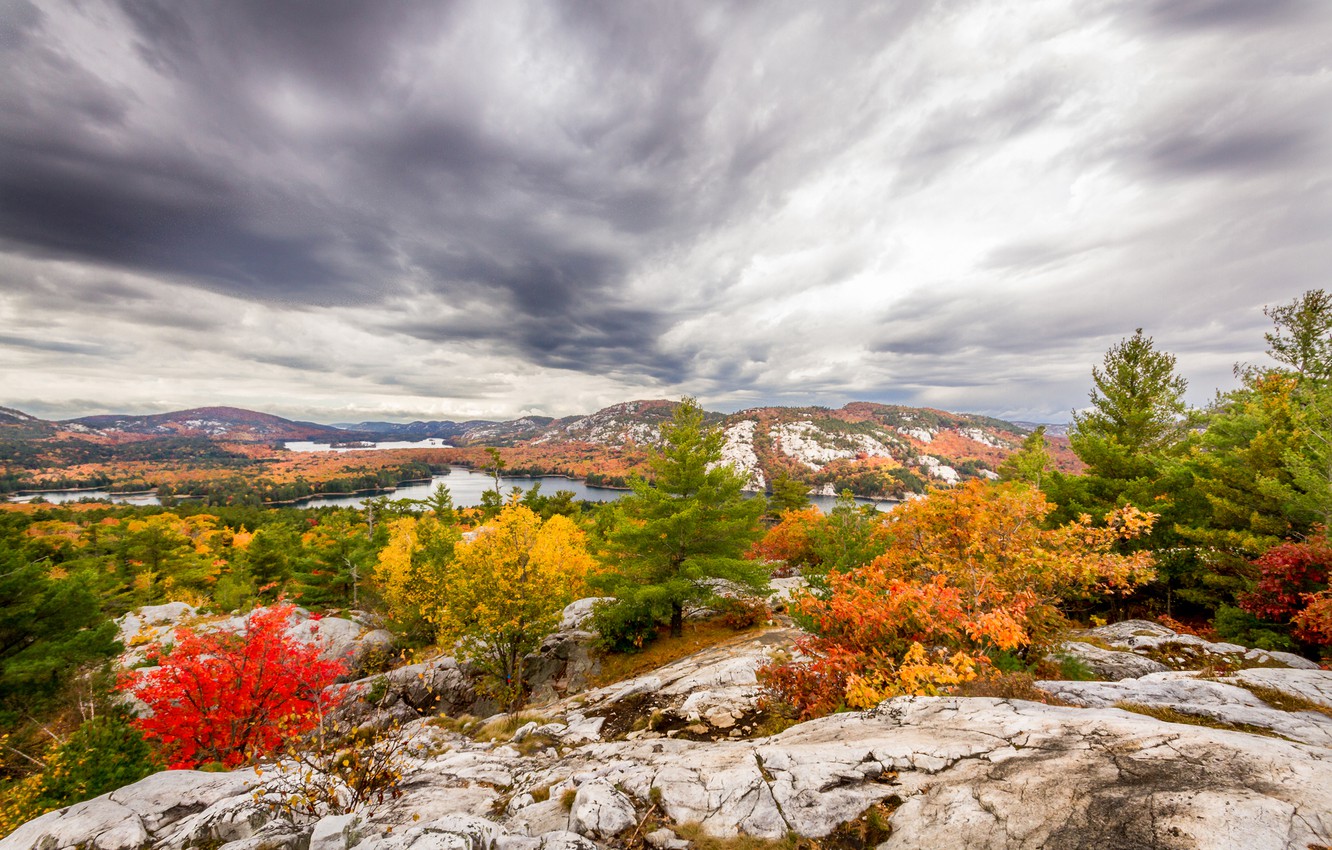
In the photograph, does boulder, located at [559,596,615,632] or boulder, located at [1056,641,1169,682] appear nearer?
boulder, located at [1056,641,1169,682]

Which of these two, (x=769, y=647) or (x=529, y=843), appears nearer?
(x=529, y=843)

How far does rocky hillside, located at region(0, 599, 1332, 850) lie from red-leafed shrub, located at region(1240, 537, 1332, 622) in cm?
437

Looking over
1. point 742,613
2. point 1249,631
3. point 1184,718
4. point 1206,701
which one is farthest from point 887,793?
point 1249,631

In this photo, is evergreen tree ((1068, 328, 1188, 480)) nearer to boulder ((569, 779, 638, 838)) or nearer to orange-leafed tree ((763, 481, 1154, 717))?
orange-leafed tree ((763, 481, 1154, 717))

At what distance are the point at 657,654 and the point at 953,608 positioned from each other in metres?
12.4

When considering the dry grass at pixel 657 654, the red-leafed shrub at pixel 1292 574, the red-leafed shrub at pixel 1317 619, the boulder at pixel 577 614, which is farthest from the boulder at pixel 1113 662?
the boulder at pixel 577 614

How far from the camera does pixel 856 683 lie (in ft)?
26.4

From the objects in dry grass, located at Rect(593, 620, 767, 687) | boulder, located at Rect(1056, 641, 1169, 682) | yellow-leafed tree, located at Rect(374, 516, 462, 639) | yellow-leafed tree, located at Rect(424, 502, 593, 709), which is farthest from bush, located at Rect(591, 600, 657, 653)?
boulder, located at Rect(1056, 641, 1169, 682)

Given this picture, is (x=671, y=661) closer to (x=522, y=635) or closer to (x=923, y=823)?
(x=522, y=635)

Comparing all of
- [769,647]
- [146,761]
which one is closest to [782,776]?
[769,647]

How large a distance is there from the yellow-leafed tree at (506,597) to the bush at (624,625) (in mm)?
2549

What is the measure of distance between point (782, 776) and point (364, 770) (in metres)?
6.61

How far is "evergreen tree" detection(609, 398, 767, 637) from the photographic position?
16.4m

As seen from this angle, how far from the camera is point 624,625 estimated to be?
18203mm
